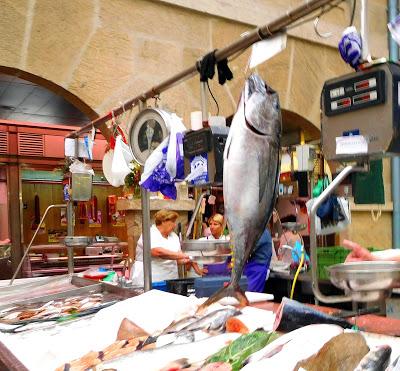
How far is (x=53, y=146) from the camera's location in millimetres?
7812

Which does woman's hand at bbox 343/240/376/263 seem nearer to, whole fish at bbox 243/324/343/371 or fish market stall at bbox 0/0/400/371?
fish market stall at bbox 0/0/400/371

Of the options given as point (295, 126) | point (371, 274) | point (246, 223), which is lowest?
point (371, 274)

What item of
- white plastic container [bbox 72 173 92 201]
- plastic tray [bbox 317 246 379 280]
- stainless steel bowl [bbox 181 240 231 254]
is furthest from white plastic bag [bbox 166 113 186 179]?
plastic tray [bbox 317 246 379 280]

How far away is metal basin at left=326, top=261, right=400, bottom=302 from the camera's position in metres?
1.14

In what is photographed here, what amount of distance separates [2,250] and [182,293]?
4992 millimetres

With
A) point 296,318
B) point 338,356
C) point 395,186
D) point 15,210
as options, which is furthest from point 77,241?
point 15,210

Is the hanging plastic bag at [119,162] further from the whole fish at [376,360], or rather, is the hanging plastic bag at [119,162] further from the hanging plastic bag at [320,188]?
the whole fish at [376,360]

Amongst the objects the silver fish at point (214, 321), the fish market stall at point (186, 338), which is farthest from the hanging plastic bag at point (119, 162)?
the silver fish at point (214, 321)

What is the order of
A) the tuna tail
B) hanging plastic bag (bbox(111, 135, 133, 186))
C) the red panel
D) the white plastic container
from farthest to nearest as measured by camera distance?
the red panel < the white plastic container < hanging plastic bag (bbox(111, 135, 133, 186)) < the tuna tail

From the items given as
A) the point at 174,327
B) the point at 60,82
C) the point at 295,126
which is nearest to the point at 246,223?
the point at 174,327

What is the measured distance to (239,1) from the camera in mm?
5086

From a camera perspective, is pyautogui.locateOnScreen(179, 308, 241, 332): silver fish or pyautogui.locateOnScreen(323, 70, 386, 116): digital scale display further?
pyautogui.locateOnScreen(179, 308, 241, 332): silver fish

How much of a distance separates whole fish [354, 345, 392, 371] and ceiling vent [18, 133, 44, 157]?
7291 millimetres

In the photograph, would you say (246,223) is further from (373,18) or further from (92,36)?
(373,18)
